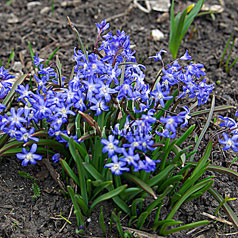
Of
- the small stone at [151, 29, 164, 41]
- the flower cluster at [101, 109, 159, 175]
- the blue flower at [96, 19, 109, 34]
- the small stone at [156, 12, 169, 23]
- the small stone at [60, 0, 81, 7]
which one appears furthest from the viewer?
the small stone at [60, 0, 81, 7]

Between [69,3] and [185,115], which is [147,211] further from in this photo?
[69,3]

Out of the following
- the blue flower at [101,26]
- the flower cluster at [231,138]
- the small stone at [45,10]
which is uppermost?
the blue flower at [101,26]

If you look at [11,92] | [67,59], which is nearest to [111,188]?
[11,92]

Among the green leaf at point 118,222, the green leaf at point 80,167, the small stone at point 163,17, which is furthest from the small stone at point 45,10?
the green leaf at point 118,222

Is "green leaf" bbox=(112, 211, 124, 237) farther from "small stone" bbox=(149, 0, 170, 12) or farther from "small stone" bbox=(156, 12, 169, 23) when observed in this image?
"small stone" bbox=(149, 0, 170, 12)

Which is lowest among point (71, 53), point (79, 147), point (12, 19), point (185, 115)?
point (71, 53)

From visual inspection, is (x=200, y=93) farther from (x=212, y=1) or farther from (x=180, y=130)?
(x=212, y=1)

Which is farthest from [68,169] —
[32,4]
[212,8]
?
[212,8]

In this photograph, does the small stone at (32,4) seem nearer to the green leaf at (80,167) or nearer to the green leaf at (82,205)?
the green leaf at (80,167)

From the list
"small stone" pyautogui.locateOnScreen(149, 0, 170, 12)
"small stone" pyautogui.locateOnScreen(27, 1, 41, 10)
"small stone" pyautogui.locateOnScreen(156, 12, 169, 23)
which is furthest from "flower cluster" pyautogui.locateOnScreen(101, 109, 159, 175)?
"small stone" pyautogui.locateOnScreen(27, 1, 41, 10)

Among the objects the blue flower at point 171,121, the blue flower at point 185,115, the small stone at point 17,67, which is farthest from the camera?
the small stone at point 17,67
